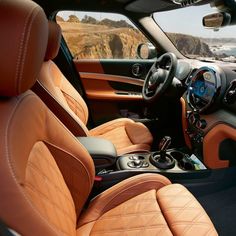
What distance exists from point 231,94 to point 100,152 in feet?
2.84

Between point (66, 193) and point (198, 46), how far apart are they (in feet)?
6.56

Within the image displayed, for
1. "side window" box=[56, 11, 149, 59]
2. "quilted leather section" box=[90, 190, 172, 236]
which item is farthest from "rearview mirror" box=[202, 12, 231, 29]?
"quilted leather section" box=[90, 190, 172, 236]

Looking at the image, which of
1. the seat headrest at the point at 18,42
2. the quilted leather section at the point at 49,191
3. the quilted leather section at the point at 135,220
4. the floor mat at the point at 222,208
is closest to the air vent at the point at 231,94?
the floor mat at the point at 222,208

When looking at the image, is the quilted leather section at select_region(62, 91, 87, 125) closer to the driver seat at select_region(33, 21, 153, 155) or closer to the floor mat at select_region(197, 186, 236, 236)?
the driver seat at select_region(33, 21, 153, 155)

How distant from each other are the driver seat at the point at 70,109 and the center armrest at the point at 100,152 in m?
0.14

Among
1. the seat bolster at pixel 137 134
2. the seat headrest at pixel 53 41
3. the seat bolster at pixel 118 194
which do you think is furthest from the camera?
the seat bolster at pixel 137 134

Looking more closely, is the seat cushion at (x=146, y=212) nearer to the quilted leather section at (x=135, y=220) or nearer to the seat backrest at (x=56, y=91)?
the quilted leather section at (x=135, y=220)

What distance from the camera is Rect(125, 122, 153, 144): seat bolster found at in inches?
82.3

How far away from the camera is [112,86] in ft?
9.99

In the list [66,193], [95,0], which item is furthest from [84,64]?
[66,193]

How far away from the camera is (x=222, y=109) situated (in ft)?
6.36

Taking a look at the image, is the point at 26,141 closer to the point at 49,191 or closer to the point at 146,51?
the point at 49,191

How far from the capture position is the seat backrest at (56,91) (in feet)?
5.23

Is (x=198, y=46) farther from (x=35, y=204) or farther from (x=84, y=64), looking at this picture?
(x=35, y=204)
